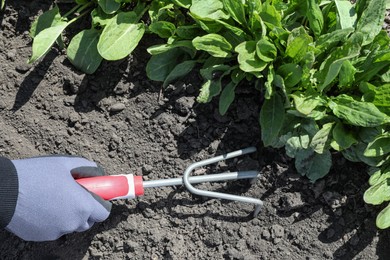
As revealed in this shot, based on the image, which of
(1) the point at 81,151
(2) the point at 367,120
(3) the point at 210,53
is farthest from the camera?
(1) the point at 81,151

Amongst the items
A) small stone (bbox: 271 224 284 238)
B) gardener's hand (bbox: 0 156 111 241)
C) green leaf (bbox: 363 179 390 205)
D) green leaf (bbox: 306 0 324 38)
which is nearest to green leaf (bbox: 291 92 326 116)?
green leaf (bbox: 306 0 324 38)

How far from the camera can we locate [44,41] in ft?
7.13

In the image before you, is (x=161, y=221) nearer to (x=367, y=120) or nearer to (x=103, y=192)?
(x=103, y=192)

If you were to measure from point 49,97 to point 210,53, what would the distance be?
63cm

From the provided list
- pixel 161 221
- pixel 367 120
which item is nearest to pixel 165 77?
pixel 161 221

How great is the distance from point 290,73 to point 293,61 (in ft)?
0.16

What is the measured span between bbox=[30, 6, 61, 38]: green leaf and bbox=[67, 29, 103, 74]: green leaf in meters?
0.11

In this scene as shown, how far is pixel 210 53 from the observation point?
2.10m

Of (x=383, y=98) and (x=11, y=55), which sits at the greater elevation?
(x=11, y=55)

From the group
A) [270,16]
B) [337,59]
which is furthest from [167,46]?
[337,59]

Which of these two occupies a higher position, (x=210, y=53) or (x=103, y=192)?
(x=210, y=53)

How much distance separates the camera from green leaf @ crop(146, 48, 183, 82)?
2.20 metres

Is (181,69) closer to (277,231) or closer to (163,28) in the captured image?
(163,28)

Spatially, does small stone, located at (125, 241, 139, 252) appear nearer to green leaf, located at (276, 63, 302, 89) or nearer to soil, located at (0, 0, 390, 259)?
soil, located at (0, 0, 390, 259)
